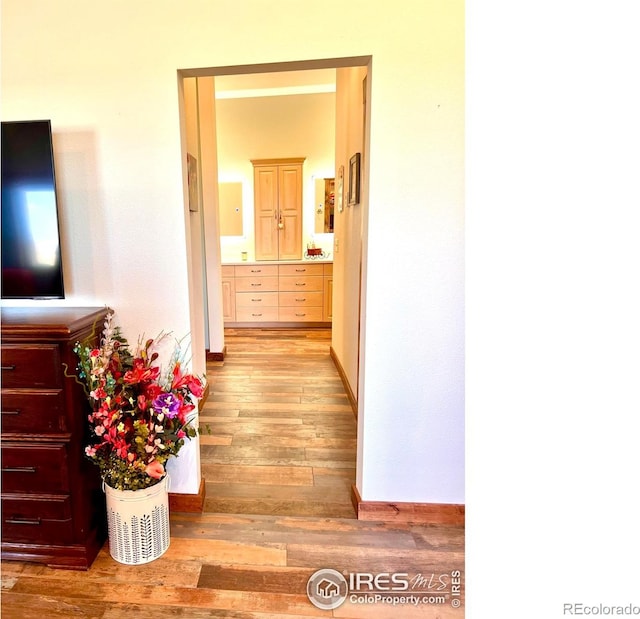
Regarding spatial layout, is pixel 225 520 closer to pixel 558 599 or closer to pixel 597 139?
pixel 558 599

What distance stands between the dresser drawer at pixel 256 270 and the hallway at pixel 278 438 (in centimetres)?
148

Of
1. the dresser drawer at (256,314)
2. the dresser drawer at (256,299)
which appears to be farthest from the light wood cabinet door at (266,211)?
the dresser drawer at (256,314)

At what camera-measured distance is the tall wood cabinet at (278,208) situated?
563cm

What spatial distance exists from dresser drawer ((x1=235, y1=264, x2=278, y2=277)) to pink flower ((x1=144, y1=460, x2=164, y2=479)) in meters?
4.05

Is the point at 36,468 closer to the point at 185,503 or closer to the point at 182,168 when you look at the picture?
the point at 185,503

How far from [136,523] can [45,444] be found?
478mm

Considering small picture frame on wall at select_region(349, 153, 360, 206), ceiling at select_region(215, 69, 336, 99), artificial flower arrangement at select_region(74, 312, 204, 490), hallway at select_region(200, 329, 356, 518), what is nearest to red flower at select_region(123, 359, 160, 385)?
artificial flower arrangement at select_region(74, 312, 204, 490)

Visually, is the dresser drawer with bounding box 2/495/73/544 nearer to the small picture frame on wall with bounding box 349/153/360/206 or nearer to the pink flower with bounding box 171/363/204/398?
the pink flower with bounding box 171/363/204/398

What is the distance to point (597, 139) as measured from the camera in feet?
1.47

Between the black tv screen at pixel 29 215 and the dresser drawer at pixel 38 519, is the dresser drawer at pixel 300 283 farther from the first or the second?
the dresser drawer at pixel 38 519

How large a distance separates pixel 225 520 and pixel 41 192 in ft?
5.43

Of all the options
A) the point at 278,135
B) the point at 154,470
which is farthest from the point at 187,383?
the point at 278,135

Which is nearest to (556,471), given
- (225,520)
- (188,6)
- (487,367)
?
(487,367)

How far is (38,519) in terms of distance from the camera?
154 centimetres
